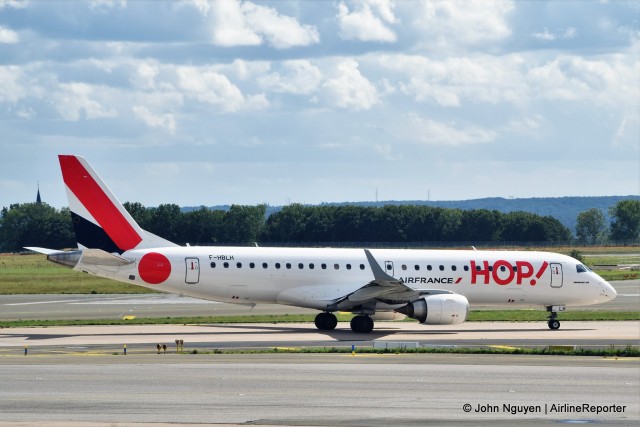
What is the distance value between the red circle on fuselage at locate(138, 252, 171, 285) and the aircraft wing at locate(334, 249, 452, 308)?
22.9 feet

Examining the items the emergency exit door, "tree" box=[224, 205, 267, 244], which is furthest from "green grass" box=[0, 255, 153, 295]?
"tree" box=[224, 205, 267, 244]

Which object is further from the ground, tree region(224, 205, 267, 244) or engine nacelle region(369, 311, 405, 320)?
tree region(224, 205, 267, 244)

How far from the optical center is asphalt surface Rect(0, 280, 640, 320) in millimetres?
51625

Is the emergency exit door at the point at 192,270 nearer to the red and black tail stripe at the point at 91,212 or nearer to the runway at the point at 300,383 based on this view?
the runway at the point at 300,383

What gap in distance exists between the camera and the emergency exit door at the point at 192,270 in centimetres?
4244

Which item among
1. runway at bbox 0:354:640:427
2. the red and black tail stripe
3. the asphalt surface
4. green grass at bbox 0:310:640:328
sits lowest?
runway at bbox 0:354:640:427

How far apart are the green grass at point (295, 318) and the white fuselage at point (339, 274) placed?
3012mm

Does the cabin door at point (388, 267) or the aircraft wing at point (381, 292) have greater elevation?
the cabin door at point (388, 267)

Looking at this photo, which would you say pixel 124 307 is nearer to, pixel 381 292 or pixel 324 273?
pixel 324 273

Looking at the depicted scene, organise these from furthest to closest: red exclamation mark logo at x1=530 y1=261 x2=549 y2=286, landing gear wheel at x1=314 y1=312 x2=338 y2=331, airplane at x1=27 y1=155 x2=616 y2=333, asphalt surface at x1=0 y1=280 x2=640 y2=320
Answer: asphalt surface at x1=0 y1=280 x2=640 y2=320
red exclamation mark logo at x1=530 y1=261 x2=549 y2=286
landing gear wheel at x1=314 y1=312 x2=338 y2=331
airplane at x1=27 y1=155 x2=616 y2=333

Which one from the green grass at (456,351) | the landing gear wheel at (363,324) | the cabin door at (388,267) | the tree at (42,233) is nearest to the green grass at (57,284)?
the cabin door at (388,267)

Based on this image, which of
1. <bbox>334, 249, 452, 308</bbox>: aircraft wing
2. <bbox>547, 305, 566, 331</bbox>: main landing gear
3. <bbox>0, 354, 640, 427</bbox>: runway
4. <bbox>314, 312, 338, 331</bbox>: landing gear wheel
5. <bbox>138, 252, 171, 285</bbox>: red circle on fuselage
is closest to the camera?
<bbox>0, 354, 640, 427</bbox>: runway

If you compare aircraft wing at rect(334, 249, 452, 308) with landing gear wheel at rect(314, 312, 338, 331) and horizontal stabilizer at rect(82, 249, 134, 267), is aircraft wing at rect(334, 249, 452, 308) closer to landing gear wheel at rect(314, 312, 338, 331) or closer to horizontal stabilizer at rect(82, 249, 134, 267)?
landing gear wheel at rect(314, 312, 338, 331)

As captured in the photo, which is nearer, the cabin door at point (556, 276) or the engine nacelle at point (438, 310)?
the engine nacelle at point (438, 310)
